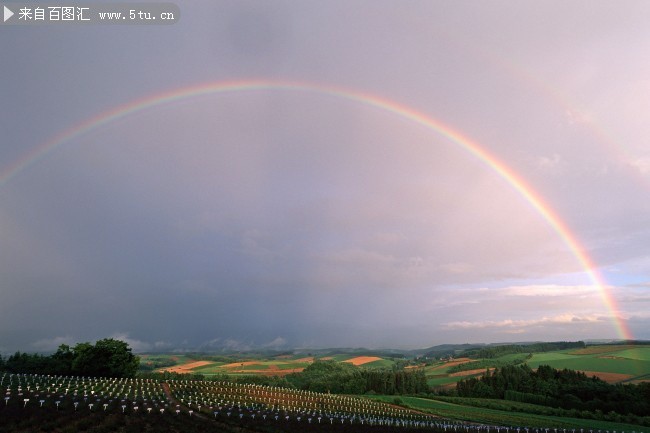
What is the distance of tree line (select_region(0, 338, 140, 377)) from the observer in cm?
8206

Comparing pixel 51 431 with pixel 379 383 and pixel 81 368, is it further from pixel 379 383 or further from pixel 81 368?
pixel 379 383

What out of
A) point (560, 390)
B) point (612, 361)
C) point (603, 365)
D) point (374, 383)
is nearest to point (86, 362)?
point (374, 383)

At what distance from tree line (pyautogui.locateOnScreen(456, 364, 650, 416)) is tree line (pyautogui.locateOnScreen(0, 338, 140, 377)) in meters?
86.2

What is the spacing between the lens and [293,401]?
59.8m

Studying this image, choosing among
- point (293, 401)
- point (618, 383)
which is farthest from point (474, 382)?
point (293, 401)

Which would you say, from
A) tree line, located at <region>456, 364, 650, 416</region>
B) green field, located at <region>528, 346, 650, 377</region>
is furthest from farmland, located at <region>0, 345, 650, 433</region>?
tree line, located at <region>456, 364, 650, 416</region>

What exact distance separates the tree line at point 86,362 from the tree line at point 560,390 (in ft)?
283

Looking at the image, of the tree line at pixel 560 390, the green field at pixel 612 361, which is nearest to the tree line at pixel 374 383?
the tree line at pixel 560 390

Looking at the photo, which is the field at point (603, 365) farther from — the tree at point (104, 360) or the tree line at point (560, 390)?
the tree at point (104, 360)

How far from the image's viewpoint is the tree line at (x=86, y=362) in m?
82.1

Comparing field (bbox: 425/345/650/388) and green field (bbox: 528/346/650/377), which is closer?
field (bbox: 425/345/650/388)

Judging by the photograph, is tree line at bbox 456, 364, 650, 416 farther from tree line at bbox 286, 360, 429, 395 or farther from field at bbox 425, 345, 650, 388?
tree line at bbox 286, 360, 429, 395

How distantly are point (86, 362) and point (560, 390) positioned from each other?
353 ft

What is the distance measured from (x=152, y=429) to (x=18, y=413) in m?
8.95
